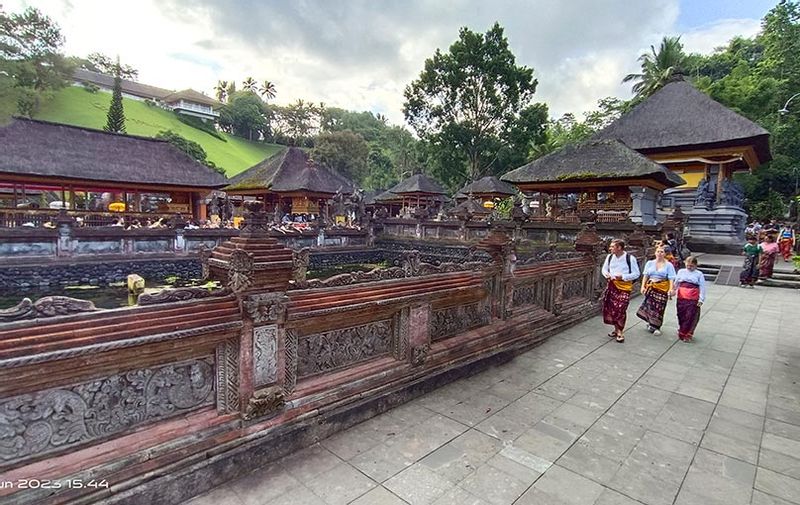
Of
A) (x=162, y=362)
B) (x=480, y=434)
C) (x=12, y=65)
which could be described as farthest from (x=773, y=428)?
(x=12, y=65)

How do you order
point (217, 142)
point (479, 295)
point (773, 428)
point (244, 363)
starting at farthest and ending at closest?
point (217, 142) < point (479, 295) < point (773, 428) < point (244, 363)

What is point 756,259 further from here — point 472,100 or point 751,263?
point 472,100

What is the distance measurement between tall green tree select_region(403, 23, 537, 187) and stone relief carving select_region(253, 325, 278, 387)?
32116 millimetres

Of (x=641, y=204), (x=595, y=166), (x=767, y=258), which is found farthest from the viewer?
(x=595, y=166)

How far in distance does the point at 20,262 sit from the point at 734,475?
18092 millimetres

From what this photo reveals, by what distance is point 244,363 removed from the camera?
9.06ft

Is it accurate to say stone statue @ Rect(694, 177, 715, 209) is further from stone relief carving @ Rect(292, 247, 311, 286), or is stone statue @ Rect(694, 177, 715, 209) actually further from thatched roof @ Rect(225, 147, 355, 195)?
stone relief carving @ Rect(292, 247, 311, 286)

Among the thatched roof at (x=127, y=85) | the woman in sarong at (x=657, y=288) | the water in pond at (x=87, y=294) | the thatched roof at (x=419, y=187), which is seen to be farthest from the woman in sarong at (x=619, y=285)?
the thatched roof at (x=127, y=85)

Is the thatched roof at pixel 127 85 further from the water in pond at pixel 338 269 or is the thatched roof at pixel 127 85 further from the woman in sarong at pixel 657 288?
the woman in sarong at pixel 657 288

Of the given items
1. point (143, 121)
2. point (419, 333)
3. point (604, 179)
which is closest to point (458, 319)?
point (419, 333)

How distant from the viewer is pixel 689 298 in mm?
6285

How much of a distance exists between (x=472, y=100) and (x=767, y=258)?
24376 millimetres

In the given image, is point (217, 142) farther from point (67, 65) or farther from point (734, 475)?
point (734, 475)

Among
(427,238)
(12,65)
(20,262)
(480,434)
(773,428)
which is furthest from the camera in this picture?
(12,65)
